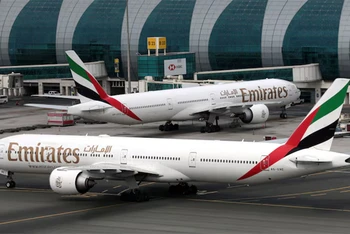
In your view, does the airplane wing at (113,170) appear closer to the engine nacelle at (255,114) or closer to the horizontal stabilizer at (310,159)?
the horizontal stabilizer at (310,159)

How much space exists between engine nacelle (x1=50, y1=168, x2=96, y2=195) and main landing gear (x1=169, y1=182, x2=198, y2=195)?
21.1ft

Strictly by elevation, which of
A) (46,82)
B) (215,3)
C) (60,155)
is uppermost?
(215,3)

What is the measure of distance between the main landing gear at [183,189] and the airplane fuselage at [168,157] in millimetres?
2567

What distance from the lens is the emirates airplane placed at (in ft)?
185

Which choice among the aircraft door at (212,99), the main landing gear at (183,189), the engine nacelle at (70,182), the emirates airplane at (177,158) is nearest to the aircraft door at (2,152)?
the emirates airplane at (177,158)

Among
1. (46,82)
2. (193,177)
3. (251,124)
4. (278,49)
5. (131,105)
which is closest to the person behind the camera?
(193,177)

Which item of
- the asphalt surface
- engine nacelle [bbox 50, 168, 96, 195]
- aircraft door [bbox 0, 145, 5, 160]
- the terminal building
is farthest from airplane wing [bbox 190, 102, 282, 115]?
engine nacelle [bbox 50, 168, 96, 195]

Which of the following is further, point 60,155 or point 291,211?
point 60,155

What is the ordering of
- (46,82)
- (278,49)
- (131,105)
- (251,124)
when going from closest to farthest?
(131,105) < (251,124) < (278,49) < (46,82)

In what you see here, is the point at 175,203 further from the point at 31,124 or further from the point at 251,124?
the point at 31,124

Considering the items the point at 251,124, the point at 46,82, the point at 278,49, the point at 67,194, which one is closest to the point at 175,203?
the point at 67,194

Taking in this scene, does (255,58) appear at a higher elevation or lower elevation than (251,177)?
higher

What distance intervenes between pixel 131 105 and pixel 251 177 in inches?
1410

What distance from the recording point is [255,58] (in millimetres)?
→ 131250
